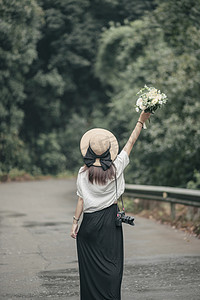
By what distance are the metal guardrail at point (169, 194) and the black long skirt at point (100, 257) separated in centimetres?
703

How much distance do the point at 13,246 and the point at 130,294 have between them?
4386 mm

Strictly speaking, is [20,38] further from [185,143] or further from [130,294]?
[130,294]

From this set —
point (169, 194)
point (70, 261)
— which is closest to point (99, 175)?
point (70, 261)

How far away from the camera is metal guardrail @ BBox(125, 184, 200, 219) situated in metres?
13.2

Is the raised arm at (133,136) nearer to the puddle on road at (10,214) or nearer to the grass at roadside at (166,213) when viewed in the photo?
the grass at roadside at (166,213)

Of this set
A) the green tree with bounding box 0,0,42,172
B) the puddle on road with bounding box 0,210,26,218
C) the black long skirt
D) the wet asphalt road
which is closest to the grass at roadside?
the wet asphalt road

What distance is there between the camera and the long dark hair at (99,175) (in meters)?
5.96

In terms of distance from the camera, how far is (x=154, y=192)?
15.8 m

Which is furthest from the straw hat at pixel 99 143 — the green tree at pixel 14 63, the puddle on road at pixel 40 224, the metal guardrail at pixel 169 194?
the green tree at pixel 14 63

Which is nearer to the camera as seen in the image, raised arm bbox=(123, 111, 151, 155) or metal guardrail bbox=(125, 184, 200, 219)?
raised arm bbox=(123, 111, 151, 155)

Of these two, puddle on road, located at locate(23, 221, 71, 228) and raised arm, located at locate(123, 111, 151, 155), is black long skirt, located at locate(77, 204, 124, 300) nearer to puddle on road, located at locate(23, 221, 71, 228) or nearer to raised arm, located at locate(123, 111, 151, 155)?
raised arm, located at locate(123, 111, 151, 155)

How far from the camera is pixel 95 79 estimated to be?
4900 cm

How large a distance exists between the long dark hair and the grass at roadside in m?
6.49

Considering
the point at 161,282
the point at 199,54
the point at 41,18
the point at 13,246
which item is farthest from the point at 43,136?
the point at 161,282
